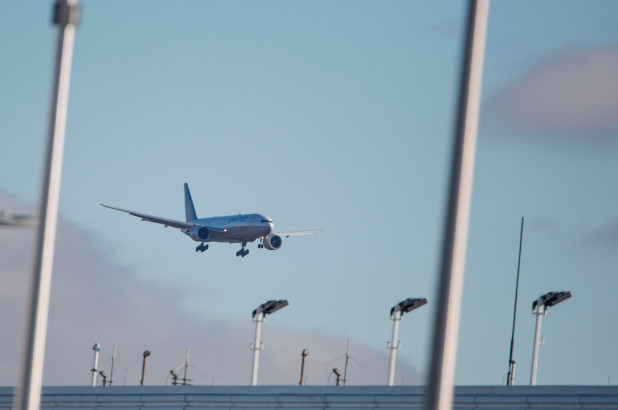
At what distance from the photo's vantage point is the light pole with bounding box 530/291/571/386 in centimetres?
3853

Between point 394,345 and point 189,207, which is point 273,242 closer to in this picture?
point 189,207

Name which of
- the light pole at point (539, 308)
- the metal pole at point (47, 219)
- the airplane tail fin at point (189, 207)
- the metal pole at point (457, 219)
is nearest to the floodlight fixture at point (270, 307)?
the light pole at point (539, 308)

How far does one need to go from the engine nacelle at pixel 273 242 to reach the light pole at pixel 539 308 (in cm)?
5510

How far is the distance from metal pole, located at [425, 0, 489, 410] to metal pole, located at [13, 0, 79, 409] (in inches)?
279

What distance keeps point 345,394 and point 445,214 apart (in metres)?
21.4

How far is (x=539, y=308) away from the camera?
40.2 metres

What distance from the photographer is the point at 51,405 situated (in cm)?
3900

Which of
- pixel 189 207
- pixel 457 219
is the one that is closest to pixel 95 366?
pixel 457 219

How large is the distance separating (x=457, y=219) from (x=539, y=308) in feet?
95.5

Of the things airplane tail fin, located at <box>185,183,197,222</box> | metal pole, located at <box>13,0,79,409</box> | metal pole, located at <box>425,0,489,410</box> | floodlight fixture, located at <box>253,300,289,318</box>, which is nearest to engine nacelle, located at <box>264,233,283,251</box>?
airplane tail fin, located at <box>185,183,197,222</box>

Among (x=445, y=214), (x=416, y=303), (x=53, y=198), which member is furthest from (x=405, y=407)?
(x=445, y=214)

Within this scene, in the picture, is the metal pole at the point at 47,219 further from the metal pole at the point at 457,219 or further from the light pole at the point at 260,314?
the light pole at the point at 260,314

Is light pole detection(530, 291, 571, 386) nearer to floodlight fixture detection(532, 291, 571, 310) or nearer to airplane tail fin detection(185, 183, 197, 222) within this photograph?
floodlight fixture detection(532, 291, 571, 310)

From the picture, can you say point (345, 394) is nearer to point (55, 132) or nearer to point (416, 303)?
point (416, 303)
